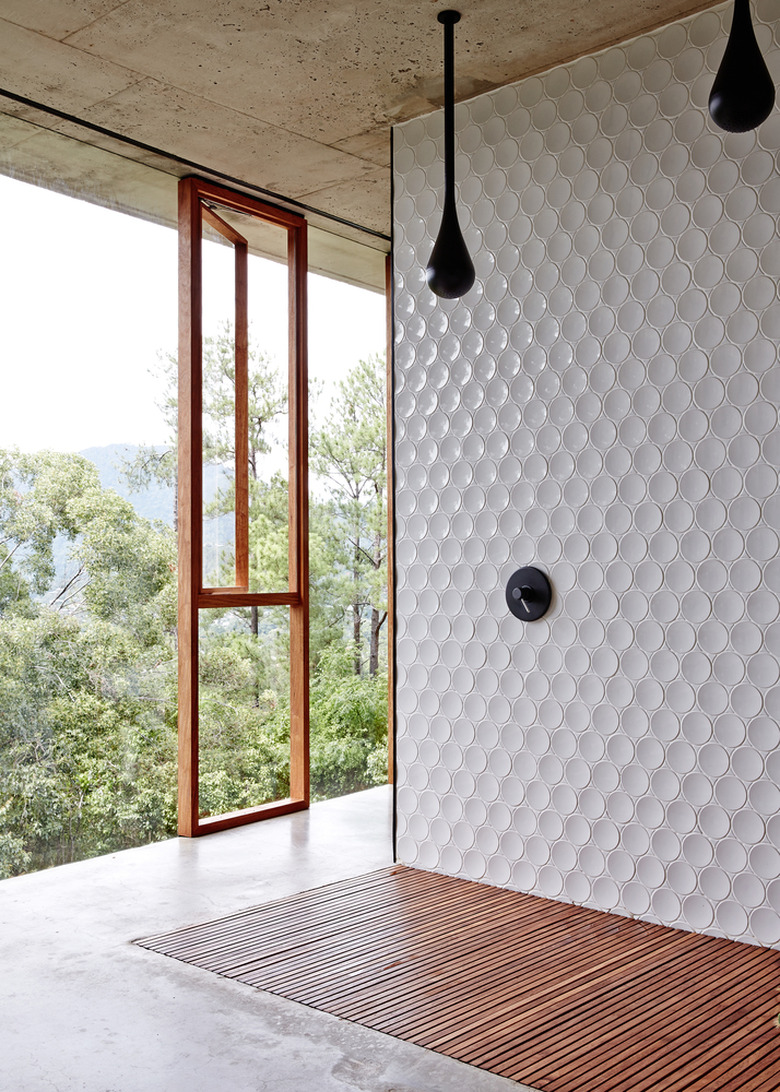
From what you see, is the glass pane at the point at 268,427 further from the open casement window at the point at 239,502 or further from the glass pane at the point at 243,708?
the glass pane at the point at 243,708

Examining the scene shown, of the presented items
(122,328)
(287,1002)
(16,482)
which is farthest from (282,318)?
(287,1002)

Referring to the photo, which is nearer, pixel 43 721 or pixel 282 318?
pixel 43 721

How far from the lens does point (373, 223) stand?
187 inches

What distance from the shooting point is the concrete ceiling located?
116 inches

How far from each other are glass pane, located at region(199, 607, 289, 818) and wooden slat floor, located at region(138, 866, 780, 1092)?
3.72 ft

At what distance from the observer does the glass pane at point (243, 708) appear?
14.2ft

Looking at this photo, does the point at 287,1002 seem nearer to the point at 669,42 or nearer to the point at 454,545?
the point at 454,545

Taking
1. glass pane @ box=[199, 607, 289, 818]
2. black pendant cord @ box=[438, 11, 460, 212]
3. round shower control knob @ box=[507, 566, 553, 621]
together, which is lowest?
glass pane @ box=[199, 607, 289, 818]

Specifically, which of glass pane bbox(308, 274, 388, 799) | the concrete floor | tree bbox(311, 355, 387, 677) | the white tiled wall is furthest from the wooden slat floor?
tree bbox(311, 355, 387, 677)

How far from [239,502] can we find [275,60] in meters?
1.81

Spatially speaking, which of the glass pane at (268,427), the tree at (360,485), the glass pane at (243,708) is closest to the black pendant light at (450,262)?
the glass pane at (268,427)

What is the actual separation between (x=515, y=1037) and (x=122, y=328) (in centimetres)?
290

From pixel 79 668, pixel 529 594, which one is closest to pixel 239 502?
pixel 79 668

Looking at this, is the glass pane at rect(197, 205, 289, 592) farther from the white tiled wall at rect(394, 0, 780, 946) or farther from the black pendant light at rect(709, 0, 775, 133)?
the black pendant light at rect(709, 0, 775, 133)
